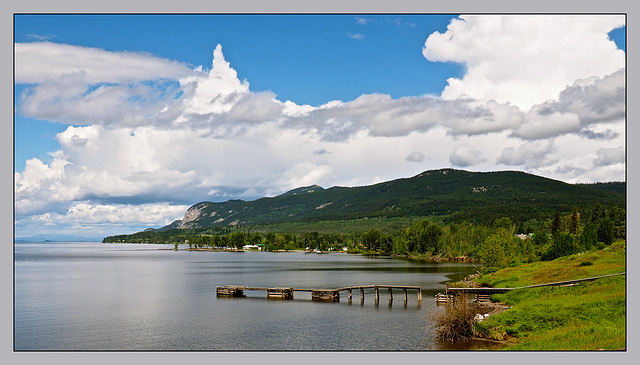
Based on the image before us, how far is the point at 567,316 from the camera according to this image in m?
39.8

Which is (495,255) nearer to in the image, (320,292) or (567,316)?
(320,292)

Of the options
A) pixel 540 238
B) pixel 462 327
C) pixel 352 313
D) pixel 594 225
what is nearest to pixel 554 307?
pixel 462 327

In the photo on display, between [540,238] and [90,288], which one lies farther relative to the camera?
[540,238]

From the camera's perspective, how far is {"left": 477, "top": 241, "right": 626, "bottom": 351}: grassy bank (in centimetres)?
3188

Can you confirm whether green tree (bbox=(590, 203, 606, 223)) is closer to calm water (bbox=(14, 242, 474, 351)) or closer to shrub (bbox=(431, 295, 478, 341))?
calm water (bbox=(14, 242, 474, 351))

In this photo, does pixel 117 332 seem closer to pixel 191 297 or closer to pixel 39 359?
pixel 39 359

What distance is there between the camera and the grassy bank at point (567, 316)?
31.9 meters

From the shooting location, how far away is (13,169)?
2838 cm

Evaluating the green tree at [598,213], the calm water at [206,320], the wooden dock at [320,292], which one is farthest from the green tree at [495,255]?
the green tree at [598,213]

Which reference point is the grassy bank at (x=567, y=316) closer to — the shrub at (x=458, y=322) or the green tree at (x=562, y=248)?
the shrub at (x=458, y=322)

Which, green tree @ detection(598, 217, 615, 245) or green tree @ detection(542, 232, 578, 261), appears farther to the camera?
green tree @ detection(598, 217, 615, 245)

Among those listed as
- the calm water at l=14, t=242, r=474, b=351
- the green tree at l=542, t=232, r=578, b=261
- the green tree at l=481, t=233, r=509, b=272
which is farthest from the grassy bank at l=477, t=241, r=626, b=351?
the green tree at l=481, t=233, r=509, b=272

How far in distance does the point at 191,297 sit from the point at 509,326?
44.5 metres

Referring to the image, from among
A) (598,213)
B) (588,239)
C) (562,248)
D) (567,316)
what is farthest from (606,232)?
(567,316)
